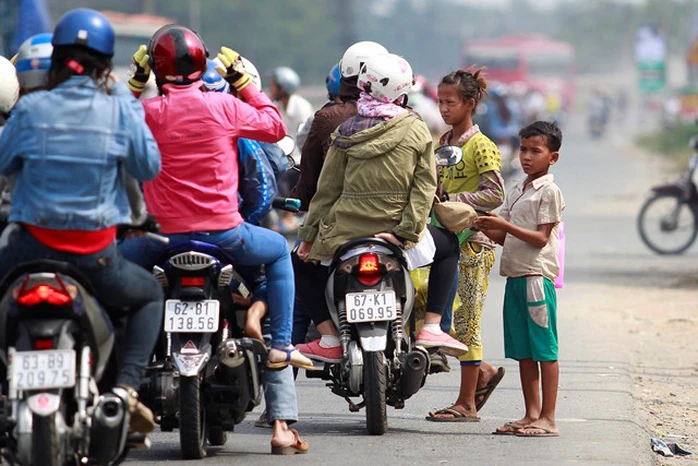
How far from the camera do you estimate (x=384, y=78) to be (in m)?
7.21

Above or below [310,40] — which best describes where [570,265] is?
below

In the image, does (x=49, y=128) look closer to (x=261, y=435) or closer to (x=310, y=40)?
(x=261, y=435)

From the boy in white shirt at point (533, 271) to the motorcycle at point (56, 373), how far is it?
2.43m

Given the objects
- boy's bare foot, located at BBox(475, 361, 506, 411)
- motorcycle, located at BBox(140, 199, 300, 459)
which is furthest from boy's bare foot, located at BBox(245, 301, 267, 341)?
boy's bare foot, located at BBox(475, 361, 506, 411)

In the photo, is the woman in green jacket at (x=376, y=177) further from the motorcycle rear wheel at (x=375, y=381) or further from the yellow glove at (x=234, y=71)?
the yellow glove at (x=234, y=71)

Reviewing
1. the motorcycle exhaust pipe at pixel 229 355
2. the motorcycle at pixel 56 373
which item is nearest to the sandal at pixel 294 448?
the motorcycle exhaust pipe at pixel 229 355

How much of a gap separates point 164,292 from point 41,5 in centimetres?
1353

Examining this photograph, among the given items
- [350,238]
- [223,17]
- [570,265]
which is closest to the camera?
[350,238]

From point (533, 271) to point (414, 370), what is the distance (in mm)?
769

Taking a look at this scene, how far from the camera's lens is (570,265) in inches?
659

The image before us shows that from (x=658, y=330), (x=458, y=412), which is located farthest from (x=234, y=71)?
(x=658, y=330)

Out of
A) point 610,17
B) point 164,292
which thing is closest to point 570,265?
point 164,292

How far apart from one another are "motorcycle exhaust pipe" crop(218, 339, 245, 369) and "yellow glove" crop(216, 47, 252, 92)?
1050 mm

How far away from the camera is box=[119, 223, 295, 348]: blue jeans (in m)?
6.45
